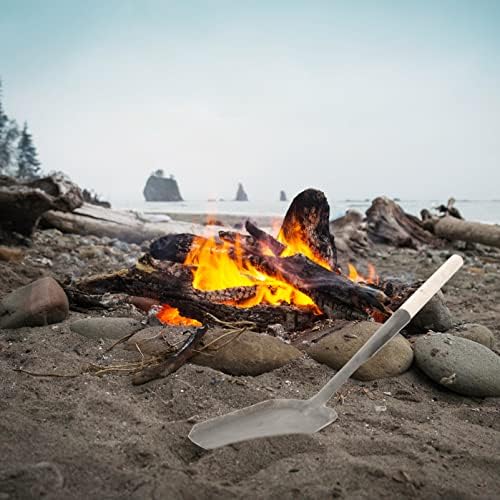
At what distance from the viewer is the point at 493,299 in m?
4.90

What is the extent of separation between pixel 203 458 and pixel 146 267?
1861 millimetres

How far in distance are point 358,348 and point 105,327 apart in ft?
5.37

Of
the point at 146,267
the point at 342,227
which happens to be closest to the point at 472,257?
the point at 342,227

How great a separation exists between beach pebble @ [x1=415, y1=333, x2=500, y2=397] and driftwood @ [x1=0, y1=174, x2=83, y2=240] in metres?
4.65

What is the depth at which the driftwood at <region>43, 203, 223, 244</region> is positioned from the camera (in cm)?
772

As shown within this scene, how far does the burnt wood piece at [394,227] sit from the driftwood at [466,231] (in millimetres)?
300

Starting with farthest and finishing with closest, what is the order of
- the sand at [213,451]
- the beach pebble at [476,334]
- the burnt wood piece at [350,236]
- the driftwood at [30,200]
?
1. the burnt wood piece at [350,236]
2. the driftwood at [30,200]
3. the beach pebble at [476,334]
4. the sand at [213,451]

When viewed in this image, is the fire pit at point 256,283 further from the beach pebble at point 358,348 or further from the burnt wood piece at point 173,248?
the beach pebble at point 358,348

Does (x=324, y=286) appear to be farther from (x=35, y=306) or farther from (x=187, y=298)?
(x=35, y=306)

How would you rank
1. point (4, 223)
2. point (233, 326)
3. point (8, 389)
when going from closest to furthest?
point (8, 389) < point (233, 326) < point (4, 223)

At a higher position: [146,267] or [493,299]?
[146,267]

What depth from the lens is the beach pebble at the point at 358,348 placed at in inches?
101

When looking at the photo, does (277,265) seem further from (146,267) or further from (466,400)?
(466,400)

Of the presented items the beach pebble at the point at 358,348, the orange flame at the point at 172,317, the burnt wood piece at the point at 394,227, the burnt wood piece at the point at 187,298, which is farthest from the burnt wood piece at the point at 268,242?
the burnt wood piece at the point at 394,227
